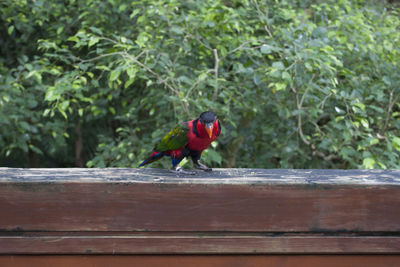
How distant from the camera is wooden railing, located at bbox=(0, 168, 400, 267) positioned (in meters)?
1.03

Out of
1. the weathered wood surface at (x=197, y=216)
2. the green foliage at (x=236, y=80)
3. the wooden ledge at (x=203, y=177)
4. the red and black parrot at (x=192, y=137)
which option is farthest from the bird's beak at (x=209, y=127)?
the green foliage at (x=236, y=80)

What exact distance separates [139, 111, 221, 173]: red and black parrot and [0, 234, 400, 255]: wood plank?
0.60m

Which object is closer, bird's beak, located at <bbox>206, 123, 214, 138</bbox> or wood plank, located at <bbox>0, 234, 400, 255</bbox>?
wood plank, located at <bbox>0, 234, 400, 255</bbox>

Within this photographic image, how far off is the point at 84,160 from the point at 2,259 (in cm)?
340

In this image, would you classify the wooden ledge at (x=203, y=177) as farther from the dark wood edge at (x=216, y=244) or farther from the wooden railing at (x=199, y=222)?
the dark wood edge at (x=216, y=244)

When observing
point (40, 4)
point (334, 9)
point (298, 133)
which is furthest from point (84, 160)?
point (334, 9)

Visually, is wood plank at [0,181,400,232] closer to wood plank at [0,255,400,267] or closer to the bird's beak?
wood plank at [0,255,400,267]

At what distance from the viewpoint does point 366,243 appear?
3.40ft

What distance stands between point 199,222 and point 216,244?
0.22 feet

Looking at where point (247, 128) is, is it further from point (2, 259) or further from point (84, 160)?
point (2, 259)

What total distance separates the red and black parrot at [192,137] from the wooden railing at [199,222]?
1.87 feet

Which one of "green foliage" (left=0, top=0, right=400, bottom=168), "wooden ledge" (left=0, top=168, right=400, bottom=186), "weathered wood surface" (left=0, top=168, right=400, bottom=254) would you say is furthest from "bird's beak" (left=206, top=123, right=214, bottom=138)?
"green foliage" (left=0, top=0, right=400, bottom=168)

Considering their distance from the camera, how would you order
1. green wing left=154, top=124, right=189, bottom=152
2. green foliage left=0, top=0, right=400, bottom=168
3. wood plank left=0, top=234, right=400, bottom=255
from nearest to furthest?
wood plank left=0, top=234, right=400, bottom=255 → green wing left=154, top=124, right=189, bottom=152 → green foliage left=0, top=0, right=400, bottom=168

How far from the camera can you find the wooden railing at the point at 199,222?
103cm
